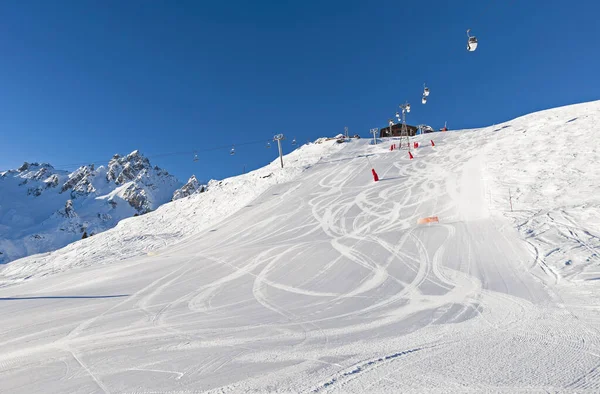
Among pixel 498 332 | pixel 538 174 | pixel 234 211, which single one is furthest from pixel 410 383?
pixel 234 211

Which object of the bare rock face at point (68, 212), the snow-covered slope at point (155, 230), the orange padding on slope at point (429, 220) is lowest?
the orange padding on slope at point (429, 220)

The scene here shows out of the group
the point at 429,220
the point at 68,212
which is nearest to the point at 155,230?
the point at 429,220

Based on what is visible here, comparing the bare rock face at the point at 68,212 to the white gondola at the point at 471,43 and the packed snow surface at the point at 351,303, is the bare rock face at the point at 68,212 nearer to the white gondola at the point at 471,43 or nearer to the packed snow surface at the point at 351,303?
the packed snow surface at the point at 351,303

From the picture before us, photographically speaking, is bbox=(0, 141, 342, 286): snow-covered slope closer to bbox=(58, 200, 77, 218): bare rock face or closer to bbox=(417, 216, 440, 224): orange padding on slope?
bbox=(417, 216, 440, 224): orange padding on slope

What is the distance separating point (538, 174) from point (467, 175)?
3.91m

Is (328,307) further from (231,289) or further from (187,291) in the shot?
(187,291)

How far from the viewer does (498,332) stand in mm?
3910

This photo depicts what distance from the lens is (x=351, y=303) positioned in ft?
17.7

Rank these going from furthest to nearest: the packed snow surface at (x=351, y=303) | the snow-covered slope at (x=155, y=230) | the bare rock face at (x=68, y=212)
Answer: the bare rock face at (x=68, y=212), the snow-covered slope at (x=155, y=230), the packed snow surface at (x=351, y=303)

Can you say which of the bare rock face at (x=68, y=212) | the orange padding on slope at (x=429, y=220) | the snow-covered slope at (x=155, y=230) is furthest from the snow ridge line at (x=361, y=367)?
the bare rock face at (x=68, y=212)

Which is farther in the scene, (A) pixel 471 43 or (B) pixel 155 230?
(B) pixel 155 230

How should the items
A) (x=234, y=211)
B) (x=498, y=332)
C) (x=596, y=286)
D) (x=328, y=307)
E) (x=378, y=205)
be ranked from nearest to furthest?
(x=498, y=332)
(x=596, y=286)
(x=328, y=307)
(x=378, y=205)
(x=234, y=211)

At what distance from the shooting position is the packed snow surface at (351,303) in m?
3.27

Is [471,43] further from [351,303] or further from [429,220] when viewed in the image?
[351,303]
